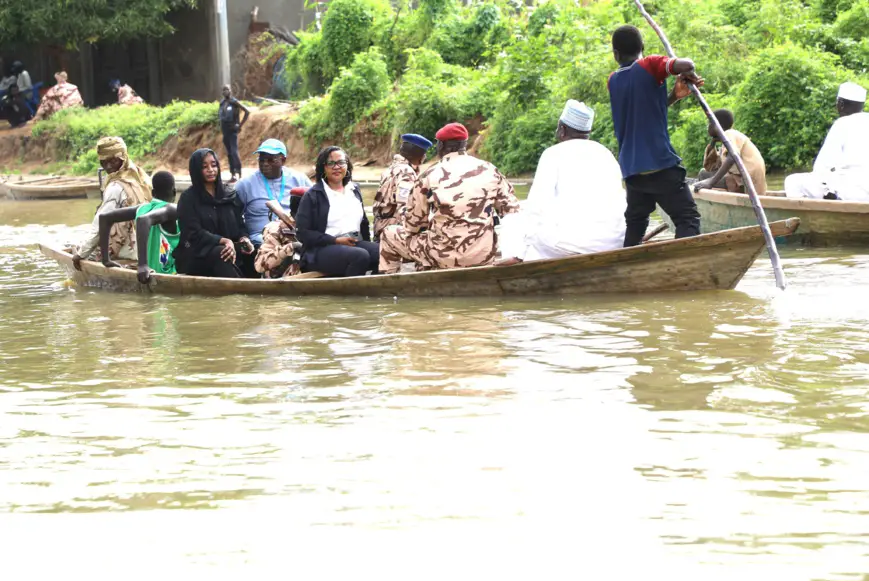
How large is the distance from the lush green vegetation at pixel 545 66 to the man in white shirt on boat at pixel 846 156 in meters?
5.34

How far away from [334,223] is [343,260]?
0.83 feet

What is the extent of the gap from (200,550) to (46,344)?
3.83 meters

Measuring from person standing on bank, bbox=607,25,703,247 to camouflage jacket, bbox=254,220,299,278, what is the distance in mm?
2386

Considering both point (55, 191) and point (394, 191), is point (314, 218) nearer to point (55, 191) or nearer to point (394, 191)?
point (394, 191)

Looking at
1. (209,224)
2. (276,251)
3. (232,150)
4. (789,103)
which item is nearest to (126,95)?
(232,150)

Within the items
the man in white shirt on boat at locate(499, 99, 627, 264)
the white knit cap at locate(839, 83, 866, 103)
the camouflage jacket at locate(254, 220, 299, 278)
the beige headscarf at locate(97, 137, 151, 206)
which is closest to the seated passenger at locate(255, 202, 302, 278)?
the camouflage jacket at locate(254, 220, 299, 278)

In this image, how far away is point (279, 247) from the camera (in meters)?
7.98

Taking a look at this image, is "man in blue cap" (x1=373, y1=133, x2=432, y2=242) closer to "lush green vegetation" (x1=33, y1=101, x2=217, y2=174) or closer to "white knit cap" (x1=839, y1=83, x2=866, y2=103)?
"white knit cap" (x1=839, y1=83, x2=866, y2=103)

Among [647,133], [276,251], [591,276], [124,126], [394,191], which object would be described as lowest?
[591,276]

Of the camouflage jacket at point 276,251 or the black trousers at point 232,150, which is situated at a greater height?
the black trousers at point 232,150

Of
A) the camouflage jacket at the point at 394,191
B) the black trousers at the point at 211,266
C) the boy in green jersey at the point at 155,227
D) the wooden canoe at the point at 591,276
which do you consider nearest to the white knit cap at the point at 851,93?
the wooden canoe at the point at 591,276

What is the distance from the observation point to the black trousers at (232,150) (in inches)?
731

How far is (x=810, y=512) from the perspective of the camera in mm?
3354

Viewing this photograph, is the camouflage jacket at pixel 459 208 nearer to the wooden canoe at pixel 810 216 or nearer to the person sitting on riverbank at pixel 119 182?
the person sitting on riverbank at pixel 119 182
